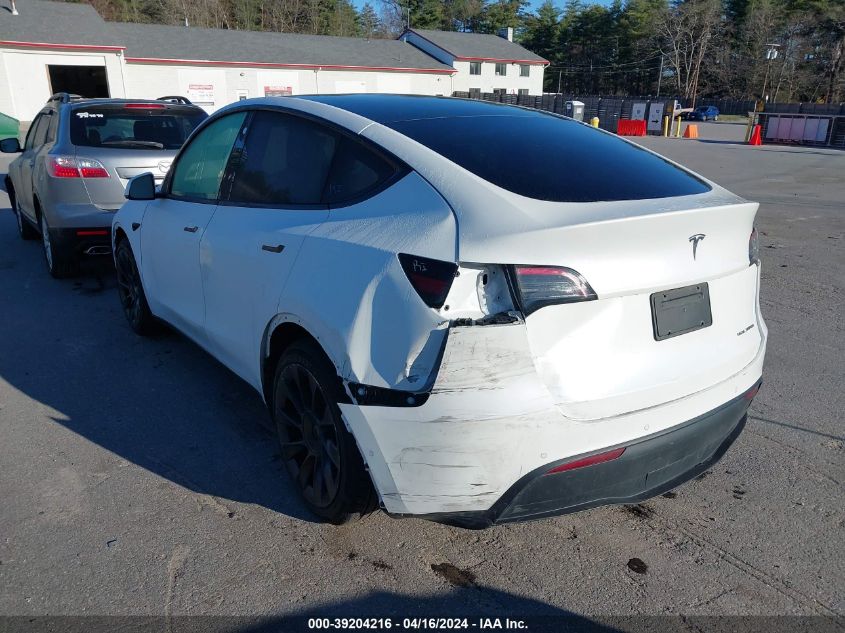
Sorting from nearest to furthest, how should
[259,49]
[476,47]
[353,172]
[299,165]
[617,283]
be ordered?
[617,283] → [353,172] → [299,165] → [259,49] → [476,47]

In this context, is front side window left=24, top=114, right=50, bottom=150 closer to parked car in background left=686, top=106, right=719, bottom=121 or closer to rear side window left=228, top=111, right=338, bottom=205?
rear side window left=228, top=111, right=338, bottom=205

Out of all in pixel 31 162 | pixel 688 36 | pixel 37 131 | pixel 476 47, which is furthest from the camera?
pixel 688 36

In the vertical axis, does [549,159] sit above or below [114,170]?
above

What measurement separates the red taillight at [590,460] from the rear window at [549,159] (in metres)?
0.90

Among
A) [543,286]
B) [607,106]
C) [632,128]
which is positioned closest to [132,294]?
[543,286]

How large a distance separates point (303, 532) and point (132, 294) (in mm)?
3056

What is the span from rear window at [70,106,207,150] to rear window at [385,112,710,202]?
451cm

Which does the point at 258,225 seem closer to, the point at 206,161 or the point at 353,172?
the point at 353,172

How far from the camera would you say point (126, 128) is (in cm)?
658

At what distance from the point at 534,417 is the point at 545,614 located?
78 centimetres

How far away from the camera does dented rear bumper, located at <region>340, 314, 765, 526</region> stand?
2.13m

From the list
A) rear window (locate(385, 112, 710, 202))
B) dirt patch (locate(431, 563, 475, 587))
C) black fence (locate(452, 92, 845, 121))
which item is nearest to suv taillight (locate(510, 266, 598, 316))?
rear window (locate(385, 112, 710, 202))

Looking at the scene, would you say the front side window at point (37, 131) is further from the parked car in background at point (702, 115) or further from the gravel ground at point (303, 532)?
the parked car in background at point (702, 115)

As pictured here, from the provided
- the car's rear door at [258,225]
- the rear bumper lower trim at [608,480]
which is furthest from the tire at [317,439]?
the rear bumper lower trim at [608,480]
